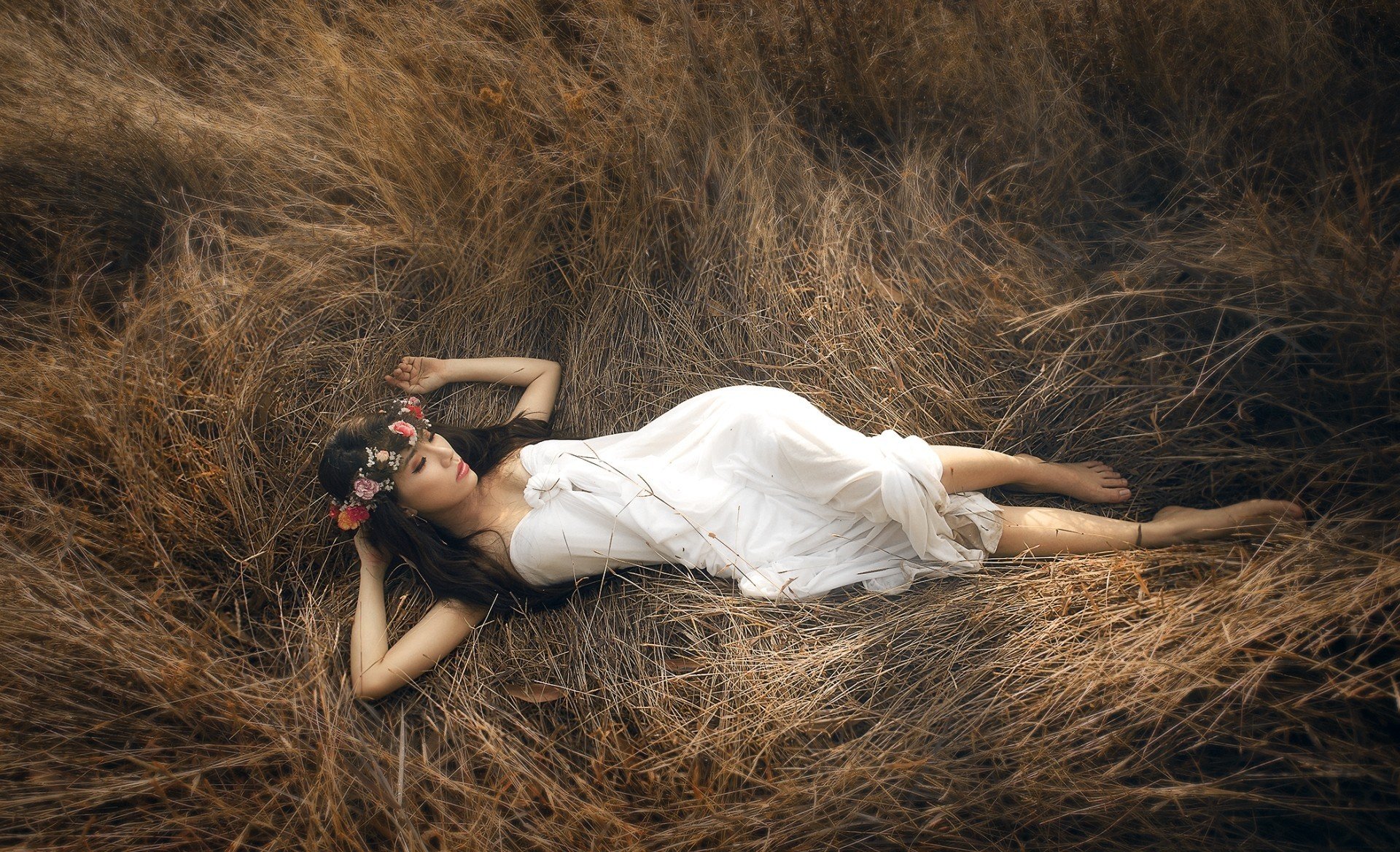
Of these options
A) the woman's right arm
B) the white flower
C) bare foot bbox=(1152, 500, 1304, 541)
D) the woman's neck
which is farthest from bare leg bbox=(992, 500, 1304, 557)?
the woman's right arm

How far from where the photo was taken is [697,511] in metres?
2.50

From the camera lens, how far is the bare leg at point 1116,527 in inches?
88.4

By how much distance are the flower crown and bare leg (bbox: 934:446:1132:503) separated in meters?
1.83

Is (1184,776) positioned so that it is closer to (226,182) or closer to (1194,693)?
(1194,693)

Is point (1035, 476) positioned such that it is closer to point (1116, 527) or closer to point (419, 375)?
point (1116, 527)

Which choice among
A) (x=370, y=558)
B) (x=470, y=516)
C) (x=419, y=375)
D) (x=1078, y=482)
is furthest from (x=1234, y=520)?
(x=419, y=375)

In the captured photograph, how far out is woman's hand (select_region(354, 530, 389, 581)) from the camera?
2.60 m

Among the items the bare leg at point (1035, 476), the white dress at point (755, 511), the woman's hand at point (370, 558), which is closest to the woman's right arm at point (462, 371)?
the white dress at point (755, 511)

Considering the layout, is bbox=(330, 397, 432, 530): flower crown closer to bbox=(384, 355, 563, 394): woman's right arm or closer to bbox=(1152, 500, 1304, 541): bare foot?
bbox=(384, 355, 563, 394): woman's right arm

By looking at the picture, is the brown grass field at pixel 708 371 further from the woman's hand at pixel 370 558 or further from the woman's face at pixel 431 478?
the woman's face at pixel 431 478

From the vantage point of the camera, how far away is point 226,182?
3.39 metres

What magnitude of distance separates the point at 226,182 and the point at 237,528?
180 cm

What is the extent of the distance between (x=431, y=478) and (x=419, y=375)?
77cm

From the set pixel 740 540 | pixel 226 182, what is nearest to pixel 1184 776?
pixel 740 540
